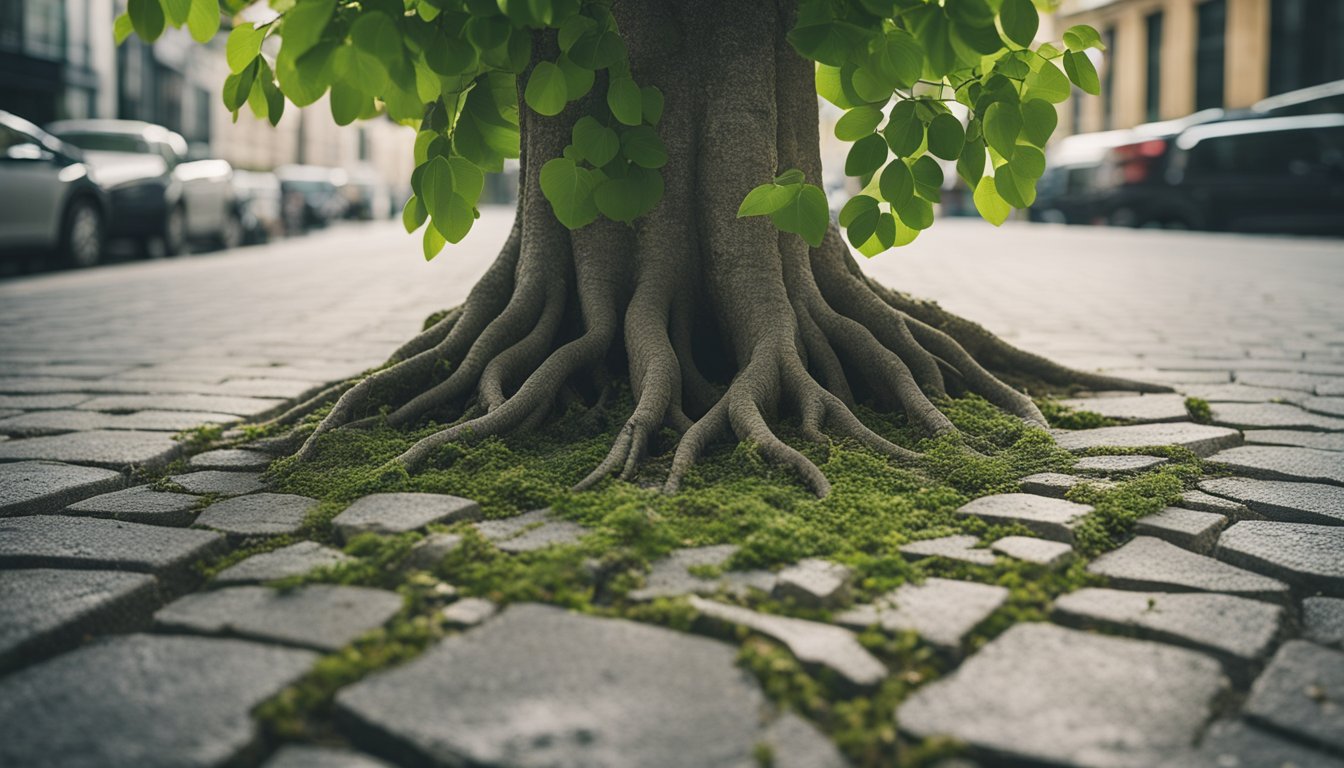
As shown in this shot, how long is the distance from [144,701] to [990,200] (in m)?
2.37

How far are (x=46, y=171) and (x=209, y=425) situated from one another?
9.68 m

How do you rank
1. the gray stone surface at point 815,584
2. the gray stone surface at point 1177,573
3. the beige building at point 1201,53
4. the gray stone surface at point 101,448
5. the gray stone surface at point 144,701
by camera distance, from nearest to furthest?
the gray stone surface at point 144,701 < the gray stone surface at point 815,584 < the gray stone surface at point 1177,573 < the gray stone surface at point 101,448 < the beige building at point 1201,53

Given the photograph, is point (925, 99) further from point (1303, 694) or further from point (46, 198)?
point (46, 198)

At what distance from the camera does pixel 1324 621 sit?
6.97 ft

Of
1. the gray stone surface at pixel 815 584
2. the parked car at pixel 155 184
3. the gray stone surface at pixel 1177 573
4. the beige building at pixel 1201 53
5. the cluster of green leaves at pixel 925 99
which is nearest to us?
the gray stone surface at pixel 815 584

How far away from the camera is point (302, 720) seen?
171 cm

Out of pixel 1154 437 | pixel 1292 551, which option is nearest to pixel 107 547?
pixel 1292 551

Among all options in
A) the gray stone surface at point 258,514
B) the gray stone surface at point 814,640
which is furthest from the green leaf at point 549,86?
the gray stone surface at point 814,640

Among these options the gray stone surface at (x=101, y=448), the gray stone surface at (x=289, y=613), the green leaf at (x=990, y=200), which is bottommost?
the gray stone surface at (x=289, y=613)

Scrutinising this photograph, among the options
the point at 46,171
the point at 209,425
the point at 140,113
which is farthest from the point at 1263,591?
the point at 140,113

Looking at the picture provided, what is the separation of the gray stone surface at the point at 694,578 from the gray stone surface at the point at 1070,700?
1.49 feet

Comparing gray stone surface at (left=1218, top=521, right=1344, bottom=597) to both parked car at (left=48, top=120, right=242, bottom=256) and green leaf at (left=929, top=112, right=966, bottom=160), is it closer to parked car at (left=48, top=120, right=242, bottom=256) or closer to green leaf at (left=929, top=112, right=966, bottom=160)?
green leaf at (left=929, top=112, right=966, bottom=160)

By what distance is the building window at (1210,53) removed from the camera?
32.5 m

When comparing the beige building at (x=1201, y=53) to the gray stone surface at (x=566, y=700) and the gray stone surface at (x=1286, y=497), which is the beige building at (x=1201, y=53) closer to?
the gray stone surface at (x=1286, y=497)
